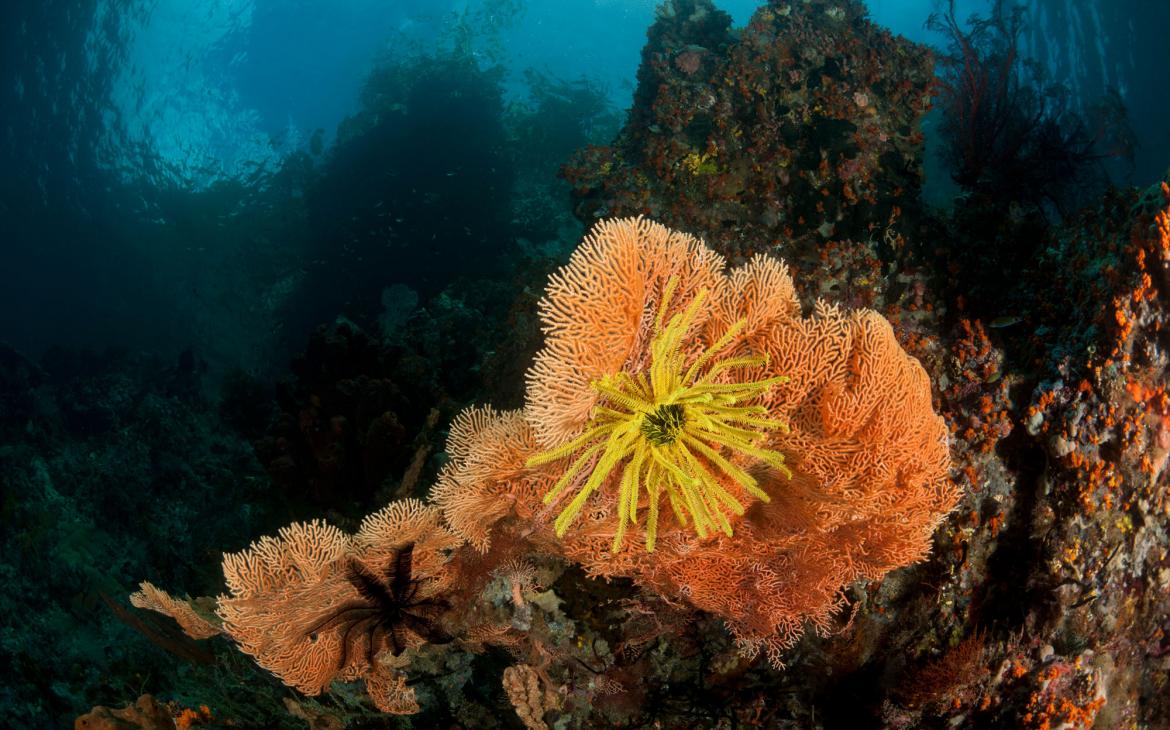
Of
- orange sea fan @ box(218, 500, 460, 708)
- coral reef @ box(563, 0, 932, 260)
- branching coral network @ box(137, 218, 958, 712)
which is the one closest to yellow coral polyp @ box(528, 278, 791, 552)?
branching coral network @ box(137, 218, 958, 712)

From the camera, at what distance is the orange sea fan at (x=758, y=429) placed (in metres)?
2.38

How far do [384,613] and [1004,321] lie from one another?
570 centimetres

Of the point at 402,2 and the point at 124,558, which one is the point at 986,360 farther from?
the point at 402,2

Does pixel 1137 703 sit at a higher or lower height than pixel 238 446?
lower

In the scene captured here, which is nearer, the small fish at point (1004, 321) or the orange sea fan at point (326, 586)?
the orange sea fan at point (326, 586)

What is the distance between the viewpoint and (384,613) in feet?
13.1

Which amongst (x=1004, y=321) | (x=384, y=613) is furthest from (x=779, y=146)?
(x=384, y=613)

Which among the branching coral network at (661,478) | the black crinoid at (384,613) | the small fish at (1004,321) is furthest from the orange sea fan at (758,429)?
the small fish at (1004,321)

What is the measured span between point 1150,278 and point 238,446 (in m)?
Result: 16.3

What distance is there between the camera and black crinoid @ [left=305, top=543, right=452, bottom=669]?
145 inches

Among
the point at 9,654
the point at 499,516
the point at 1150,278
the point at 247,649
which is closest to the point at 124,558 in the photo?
the point at 9,654

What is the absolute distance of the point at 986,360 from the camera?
481 cm

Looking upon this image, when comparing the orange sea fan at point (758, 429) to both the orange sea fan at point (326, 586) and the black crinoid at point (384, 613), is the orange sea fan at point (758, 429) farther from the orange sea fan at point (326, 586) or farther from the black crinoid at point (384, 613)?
the black crinoid at point (384, 613)

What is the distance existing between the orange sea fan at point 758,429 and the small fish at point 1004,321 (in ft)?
7.45
